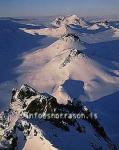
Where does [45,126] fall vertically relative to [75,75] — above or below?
above

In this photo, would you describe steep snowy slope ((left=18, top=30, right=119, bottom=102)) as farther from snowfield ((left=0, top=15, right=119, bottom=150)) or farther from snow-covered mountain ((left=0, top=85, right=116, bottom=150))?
snow-covered mountain ((left=0, top=85, right=116, bottom=150))

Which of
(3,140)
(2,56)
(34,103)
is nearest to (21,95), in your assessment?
(34,103)

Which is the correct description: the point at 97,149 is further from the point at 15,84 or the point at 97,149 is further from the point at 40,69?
the point at 40,69

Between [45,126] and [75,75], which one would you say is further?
[75,75]

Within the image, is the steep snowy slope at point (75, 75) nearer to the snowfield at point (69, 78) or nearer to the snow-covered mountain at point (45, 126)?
the snowfield at point (69, 78)

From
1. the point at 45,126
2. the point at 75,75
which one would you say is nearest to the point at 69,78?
the point at 75,75

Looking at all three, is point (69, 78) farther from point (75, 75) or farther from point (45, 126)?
point (45, 126)

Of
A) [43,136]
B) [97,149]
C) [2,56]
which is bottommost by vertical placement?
[2,56]

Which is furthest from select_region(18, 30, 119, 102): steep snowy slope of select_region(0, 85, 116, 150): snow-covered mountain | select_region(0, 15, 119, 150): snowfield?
select_region(0, 85, 116, 150): snow-covered mountain
